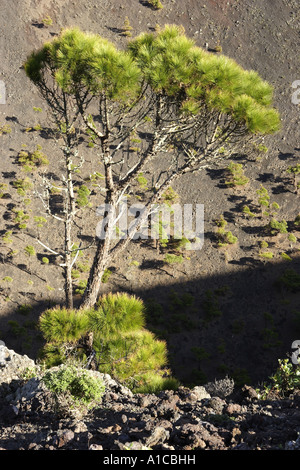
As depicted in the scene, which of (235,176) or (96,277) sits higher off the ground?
(235,176)

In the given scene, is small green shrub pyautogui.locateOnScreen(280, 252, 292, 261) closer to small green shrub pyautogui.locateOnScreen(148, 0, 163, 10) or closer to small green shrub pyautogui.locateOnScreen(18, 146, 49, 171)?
small green shrub pyautogui.locateOnScreen(18, 146, 49, 171)

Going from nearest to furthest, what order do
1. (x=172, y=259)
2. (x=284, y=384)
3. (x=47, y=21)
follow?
(x=284, y=384) → (x=172, y=259) → (x=47, y=21)


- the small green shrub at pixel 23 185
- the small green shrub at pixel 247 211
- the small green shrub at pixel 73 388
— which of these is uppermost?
the small green shrub at pixel 23 185

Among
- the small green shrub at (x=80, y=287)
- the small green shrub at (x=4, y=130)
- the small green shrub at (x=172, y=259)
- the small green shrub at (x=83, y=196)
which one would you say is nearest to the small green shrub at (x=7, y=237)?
the small green shrub at (x=83, y=196)

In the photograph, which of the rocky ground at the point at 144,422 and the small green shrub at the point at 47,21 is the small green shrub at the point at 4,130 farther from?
the rocky ground at the point at 144,422

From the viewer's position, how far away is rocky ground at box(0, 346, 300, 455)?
14.8 feet

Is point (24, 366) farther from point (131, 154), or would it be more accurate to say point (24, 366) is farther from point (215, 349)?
point (131, 154)

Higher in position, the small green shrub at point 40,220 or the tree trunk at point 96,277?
the small green shrub at point 40,220

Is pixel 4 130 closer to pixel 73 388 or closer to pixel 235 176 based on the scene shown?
pixel 235 176

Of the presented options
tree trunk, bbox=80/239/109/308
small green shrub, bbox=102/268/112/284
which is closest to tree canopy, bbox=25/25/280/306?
tree trunk, bbox=80/239/109/308

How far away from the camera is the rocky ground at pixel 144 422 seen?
4.52 m

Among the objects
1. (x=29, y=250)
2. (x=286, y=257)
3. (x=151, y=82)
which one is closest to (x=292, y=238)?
(x=286, y=257)

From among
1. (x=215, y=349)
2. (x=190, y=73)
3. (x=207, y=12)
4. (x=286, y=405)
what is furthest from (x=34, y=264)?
(x=207, y=12)

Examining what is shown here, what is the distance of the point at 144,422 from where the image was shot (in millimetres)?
5070
